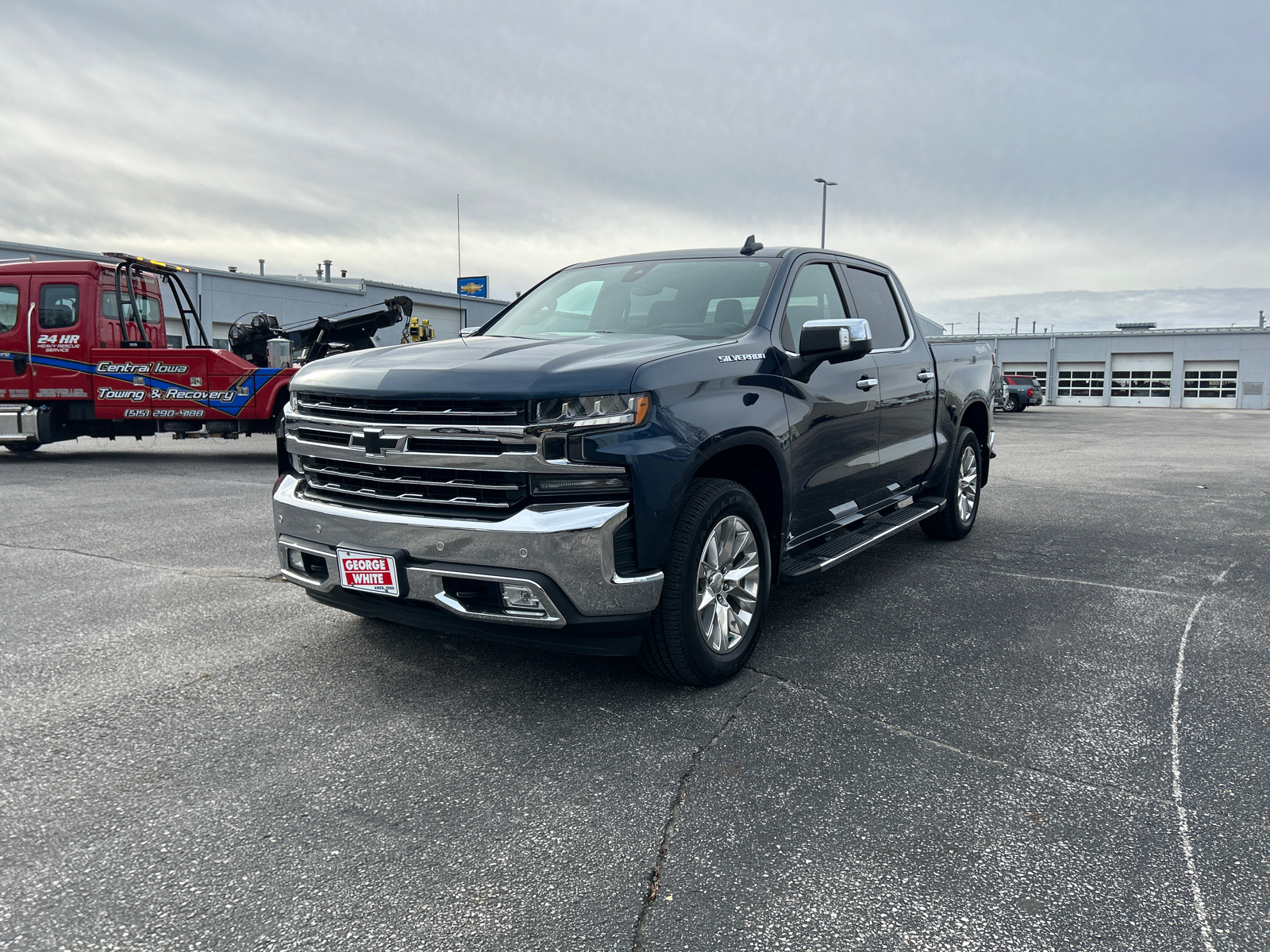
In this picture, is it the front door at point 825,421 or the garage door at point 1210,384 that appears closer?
the front door at point 825,421

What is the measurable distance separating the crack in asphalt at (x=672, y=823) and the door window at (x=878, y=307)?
8.53 ft

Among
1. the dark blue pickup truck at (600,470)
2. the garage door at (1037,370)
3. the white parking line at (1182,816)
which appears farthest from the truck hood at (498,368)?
the garage door at (1037,370)

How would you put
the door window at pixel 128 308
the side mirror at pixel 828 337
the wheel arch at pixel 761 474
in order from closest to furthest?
the wheel arch at pixel 761 474 < the side mirror at pixel 828 337 < the door window at pixel 128 308

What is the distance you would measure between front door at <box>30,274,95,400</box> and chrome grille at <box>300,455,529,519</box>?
975cm

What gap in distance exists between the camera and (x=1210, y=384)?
2158 inches

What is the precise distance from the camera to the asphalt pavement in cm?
218

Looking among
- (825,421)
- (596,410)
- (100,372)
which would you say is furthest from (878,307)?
(100,372)

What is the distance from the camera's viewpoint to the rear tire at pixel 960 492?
635 centimetres

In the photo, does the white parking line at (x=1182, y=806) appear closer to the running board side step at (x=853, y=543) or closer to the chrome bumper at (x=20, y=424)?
the running board side step at (x=853, y=543)

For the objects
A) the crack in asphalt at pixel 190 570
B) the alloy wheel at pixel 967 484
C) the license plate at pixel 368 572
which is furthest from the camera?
the alloy wheel at pixel 967 484

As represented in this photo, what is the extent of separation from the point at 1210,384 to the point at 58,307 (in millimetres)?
60336

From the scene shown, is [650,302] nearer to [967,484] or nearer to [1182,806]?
[1182,806]

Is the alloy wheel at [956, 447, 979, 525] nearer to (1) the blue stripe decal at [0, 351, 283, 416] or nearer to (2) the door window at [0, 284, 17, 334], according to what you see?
(1) the blue stripe decal at [0, 351, 283, 416]

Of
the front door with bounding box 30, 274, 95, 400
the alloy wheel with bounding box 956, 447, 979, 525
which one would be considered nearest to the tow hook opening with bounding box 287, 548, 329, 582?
the alloy wheel with bounding box 956, 447, 979, 525
